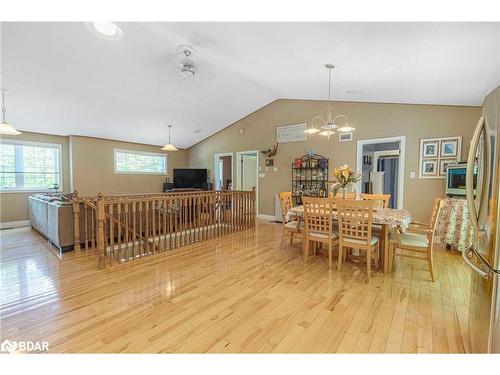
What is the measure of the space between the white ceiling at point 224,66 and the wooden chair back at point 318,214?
5.96ft

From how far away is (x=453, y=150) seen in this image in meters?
3.99

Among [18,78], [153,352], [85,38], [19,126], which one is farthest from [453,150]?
[19,126]

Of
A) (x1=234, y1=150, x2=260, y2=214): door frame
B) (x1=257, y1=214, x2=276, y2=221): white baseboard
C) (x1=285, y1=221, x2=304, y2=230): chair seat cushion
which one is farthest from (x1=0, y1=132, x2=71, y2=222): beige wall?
(x1=285, y1=221, x2=304, y2=230): chair seat cushion

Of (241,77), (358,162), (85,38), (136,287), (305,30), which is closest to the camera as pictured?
(136,287)

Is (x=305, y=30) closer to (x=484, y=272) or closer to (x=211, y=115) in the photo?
(x=484, y=272)

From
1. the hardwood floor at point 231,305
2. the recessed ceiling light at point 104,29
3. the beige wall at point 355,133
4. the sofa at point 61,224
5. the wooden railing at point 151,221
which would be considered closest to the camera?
the hardwood floor at point 231,305

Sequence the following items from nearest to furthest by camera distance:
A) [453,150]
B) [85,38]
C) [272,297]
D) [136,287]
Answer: [272,297]
[136,287]
[85,38]
[453,150]

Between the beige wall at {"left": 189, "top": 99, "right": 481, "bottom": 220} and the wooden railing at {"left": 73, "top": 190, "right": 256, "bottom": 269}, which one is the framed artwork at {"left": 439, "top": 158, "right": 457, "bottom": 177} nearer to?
the beige wall at {"left": 189, "top": 99, "right": 481, "bottom": 220}

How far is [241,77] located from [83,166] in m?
4.74

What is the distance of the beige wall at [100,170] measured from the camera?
602 cm

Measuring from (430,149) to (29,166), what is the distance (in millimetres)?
8574

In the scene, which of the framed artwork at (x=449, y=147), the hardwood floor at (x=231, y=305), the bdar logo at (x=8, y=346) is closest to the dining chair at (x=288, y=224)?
the hardwood floor at (x=231, y=305)

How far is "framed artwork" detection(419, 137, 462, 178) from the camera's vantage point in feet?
13.0

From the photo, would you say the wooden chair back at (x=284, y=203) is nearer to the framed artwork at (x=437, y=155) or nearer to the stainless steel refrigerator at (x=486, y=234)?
the stainless steel refrigerator at (x=486, y=234)
